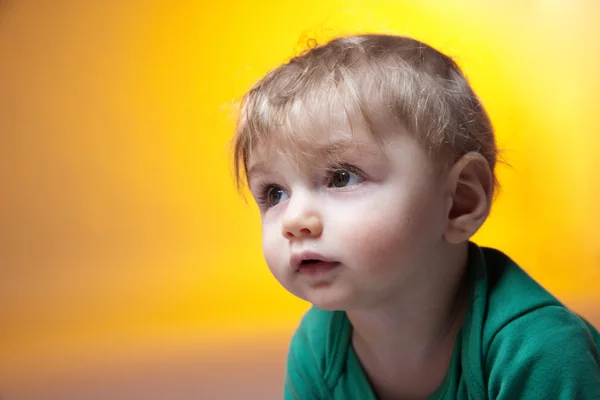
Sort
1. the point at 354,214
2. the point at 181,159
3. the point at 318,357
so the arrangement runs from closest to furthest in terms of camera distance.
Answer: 1. the point at 354,214
2. the point at 318,357
3. the point at 181,159

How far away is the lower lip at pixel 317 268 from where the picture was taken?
35.2 inches

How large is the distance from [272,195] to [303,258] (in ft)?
0.40

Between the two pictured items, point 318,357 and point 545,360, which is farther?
point 318,357

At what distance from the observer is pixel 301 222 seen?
2.85 ft

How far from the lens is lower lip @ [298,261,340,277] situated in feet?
2.93

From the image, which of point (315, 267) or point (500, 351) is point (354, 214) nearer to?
point (315, 267)

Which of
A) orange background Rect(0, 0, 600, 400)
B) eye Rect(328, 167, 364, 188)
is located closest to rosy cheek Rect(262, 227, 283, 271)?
eye Rect(328, 167, 364, 188)

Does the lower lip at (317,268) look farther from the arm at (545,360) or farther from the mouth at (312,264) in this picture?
the arm at (545,360)

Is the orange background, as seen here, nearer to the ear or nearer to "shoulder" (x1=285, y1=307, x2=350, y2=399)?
"shoulder" (x1=285, y1=307, x2=350, y2=399)

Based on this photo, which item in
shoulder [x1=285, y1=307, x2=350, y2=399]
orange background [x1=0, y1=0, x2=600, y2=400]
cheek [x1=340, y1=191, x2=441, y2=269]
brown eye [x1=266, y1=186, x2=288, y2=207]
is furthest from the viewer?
orange background [x1=0, y1=0, x2=600, y2=400]

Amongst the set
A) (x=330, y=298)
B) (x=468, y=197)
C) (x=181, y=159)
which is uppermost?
(x=181, y=159)

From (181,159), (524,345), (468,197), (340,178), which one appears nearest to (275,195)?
(340,178)

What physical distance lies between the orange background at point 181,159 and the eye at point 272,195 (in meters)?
0.70

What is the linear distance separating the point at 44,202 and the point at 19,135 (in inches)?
6.5
